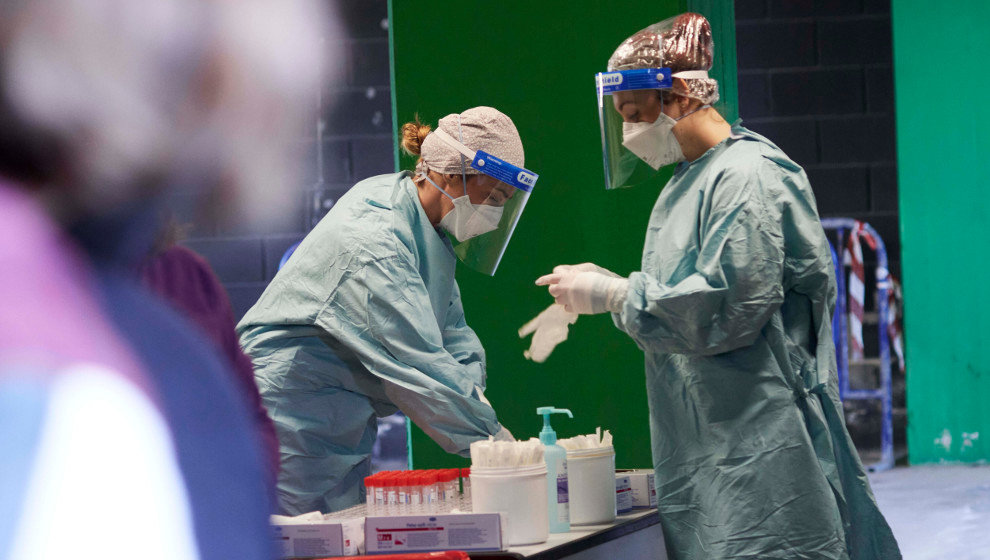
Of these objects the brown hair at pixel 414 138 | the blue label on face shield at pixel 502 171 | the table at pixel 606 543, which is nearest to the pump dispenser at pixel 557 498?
the table at pixel 606 543

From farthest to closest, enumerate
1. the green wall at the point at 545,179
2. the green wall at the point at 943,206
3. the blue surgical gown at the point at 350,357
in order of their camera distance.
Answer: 1. the green wall at the point at 943,206
2. the green wall at the point at 545,179
3. the blue surgical gown at the point at 350,357

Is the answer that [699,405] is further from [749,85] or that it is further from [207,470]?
[749,85]

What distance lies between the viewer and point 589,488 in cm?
162

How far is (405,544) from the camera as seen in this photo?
1354mm

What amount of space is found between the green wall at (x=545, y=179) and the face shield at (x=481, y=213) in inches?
17.6

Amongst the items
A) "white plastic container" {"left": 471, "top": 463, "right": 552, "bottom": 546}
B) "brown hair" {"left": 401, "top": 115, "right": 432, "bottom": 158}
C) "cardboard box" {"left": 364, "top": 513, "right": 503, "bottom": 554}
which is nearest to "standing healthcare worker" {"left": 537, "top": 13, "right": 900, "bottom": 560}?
"white plastic container" {"left": 471, "top": 463, "right": 552, "bottom": 546}

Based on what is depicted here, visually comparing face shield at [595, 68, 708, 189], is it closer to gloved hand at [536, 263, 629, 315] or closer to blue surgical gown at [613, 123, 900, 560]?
blue surgical gown at [613, 123, 900, 560]

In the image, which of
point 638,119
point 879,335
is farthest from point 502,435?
point 879,335

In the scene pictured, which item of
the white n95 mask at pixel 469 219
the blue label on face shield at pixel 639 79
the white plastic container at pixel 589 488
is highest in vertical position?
the blue label on face shield at pixel 639 79

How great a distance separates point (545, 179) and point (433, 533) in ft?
4.33

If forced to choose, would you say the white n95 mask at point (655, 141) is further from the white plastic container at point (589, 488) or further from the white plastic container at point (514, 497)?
the white plastic container at point (514, 497)

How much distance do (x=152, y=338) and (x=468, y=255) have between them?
1.77m

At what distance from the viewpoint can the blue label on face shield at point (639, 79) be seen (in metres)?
1.75

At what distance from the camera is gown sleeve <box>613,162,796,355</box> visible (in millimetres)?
1503
